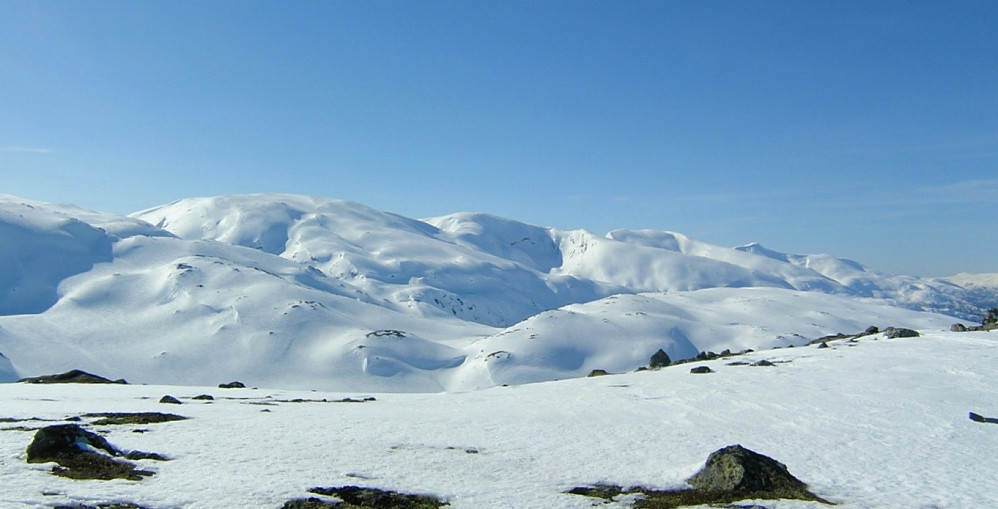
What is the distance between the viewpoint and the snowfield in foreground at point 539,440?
46.2 ft

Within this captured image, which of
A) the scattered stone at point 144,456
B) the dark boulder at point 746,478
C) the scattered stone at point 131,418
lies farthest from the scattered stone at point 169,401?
the dark boulder at point 746,478

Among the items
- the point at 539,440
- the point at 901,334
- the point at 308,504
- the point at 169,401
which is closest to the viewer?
the point at 308,504

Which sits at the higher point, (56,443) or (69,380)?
(69,380)

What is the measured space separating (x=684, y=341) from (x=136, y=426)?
155057mm

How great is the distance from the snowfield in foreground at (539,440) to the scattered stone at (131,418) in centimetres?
85

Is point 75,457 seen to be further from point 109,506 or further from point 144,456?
point 109,506

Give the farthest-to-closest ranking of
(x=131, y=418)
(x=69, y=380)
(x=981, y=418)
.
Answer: (x=69, y=380) < (x=981, y=418) < (x=131, y=418)

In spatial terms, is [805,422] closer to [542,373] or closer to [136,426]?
[136,426]

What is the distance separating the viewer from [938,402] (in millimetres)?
27984

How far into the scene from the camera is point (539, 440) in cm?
2067

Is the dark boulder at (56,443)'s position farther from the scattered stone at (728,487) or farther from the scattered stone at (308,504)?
the scattered stone at (728,487)

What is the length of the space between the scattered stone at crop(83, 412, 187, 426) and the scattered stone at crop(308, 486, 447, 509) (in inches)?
401

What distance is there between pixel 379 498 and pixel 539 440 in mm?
8107

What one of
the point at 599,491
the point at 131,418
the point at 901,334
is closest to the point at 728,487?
the point at 599,491
